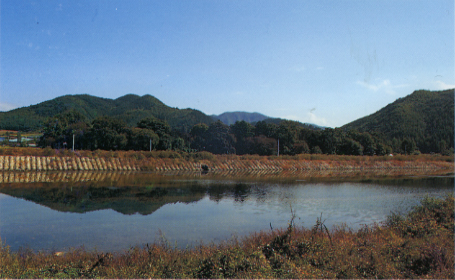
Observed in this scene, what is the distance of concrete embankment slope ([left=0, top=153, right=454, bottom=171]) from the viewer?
39.2 m

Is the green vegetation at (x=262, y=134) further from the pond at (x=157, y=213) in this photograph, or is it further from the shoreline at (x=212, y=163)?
the pond at (x=157, y=213)

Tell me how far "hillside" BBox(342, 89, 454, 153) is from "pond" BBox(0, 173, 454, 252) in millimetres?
86083

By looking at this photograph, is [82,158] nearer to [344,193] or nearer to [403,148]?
[344,193]

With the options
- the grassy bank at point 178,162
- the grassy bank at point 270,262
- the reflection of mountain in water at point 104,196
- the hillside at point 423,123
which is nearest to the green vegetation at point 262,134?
the hillside at point 423,123

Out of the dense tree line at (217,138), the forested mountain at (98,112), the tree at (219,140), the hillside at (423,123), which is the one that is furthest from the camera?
the forested mountain at (98,112)

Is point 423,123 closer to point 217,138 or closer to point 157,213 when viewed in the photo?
point 217,138

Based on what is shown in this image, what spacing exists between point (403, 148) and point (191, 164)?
238 ft

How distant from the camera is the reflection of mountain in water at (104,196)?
16938 mm

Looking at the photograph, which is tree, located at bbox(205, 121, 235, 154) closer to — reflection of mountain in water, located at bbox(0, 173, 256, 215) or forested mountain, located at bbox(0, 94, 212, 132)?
forested mountain, located at bbox(0, 94, 212, 132)

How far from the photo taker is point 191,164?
4991cm

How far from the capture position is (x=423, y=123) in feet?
338

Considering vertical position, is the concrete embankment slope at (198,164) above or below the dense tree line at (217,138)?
below

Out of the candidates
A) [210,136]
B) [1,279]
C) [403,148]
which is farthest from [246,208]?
[403,148]

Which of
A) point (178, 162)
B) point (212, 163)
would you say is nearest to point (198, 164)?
point (212, 163)
